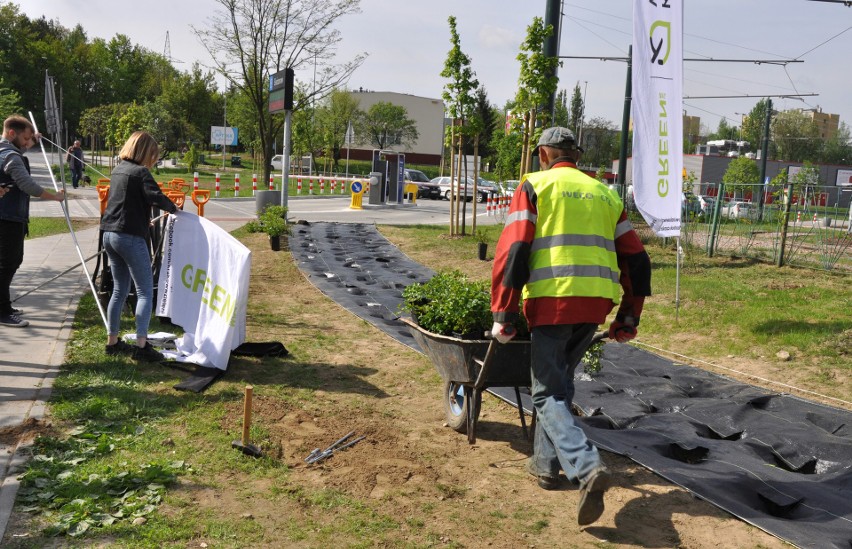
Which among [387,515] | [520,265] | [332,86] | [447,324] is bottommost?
[387,515]

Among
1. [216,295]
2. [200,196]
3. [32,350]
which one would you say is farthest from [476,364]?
[200,196]

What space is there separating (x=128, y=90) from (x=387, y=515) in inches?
3355

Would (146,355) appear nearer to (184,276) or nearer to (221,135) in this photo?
(184,276)

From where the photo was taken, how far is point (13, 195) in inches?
294

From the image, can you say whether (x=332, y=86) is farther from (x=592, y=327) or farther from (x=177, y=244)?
(x=592, y=327)

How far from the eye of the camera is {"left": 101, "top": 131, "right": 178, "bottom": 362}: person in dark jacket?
253 inches

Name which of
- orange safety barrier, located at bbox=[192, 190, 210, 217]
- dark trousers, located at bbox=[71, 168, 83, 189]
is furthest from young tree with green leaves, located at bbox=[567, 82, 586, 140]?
orange safety barrier, located at bbox=[192, 190, 210, 217]

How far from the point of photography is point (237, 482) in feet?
14.6

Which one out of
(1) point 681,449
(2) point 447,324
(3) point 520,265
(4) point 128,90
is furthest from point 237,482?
(4) point 128,90

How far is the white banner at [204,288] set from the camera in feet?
20.8

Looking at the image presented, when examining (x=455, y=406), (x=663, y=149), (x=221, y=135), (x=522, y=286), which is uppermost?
(x=221, y=135)

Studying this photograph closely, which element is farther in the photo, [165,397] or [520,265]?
[165,397]

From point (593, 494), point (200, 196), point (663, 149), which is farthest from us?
point (200, 196)

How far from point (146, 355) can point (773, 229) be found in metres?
13.2
